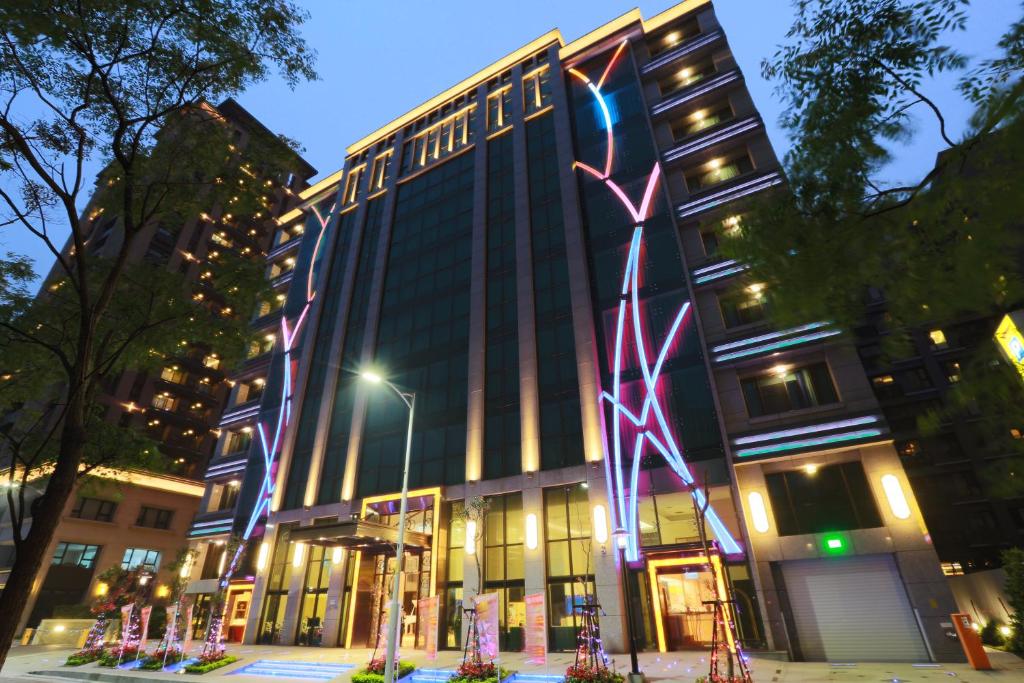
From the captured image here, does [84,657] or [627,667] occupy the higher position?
[84,657]

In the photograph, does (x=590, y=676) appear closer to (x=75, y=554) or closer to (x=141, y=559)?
(x=75, y=554)

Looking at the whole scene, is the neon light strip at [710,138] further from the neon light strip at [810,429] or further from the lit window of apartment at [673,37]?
the neon light strip at [810,429]

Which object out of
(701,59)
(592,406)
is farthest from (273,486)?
(701,59)

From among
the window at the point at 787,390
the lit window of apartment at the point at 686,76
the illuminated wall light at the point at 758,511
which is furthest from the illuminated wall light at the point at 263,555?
the lit window of apartment at the point at 686,76

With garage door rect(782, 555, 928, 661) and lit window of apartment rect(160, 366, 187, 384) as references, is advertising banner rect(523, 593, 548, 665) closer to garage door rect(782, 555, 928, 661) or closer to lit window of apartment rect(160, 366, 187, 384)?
garage door rect(782, 555, 928, 661)

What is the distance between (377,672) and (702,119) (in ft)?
114

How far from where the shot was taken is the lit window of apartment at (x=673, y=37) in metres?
35.4

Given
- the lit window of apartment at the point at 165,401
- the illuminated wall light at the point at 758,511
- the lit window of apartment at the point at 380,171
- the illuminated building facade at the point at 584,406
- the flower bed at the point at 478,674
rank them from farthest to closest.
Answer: the lit window of apartment at the point at 165,401, the lit window of apartment at the point at 380,171, the illuminated wall light at the point at 758,511, the illuminated building facade at the point at 584,406, the flower bed at the point at 478,674

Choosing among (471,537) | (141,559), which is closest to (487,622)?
(471,537)

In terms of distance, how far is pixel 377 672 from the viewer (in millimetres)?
18062

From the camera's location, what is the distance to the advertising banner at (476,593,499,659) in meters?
14.9

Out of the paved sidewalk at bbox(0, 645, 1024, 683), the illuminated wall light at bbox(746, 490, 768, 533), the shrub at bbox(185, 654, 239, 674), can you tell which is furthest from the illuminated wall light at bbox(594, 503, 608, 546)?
the shrub at bbox(185, 654, 239, 674)

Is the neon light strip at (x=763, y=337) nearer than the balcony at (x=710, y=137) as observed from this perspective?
Yes

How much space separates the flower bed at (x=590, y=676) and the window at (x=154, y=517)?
163ft
